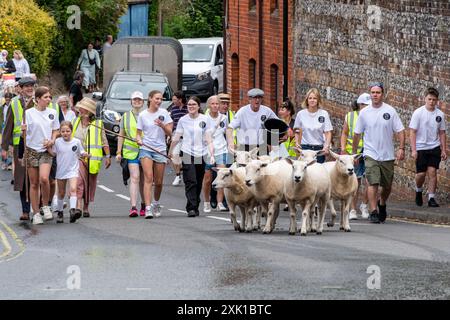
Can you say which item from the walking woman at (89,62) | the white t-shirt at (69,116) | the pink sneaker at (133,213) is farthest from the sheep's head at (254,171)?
the walking woman at (89,62)

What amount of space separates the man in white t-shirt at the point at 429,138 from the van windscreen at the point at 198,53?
30.1 metres

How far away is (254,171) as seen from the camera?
19422 millimetres

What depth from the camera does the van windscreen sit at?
177ft

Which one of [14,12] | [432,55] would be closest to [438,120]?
[432,55]

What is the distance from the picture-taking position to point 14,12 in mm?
48219

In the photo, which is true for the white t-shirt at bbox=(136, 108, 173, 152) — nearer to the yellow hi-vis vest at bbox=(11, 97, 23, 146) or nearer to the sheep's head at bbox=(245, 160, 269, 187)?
the yellow hi-vis vest at bbox=(11, 97, 23, 146)

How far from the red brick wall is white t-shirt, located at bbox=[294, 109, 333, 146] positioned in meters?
16.3

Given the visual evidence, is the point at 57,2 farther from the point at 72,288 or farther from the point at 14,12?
the point at 72,288

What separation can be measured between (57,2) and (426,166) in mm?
31692

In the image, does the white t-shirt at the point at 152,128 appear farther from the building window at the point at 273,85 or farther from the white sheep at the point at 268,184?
the building window at the point at 273,85

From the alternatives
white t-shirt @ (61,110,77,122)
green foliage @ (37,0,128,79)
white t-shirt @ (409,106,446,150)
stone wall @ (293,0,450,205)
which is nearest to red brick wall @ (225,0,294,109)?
stone wall @ (293,0,450,205)

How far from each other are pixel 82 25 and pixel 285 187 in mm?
37556

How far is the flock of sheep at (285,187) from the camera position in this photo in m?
19.3

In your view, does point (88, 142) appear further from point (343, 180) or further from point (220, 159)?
point (343, 180)
